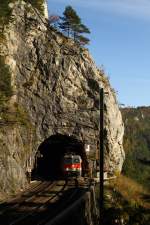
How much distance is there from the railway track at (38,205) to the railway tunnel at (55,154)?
14.1 metres

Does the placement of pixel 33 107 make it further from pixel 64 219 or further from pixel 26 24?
pixel 64 219

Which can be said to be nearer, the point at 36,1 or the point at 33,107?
the point at 33,107

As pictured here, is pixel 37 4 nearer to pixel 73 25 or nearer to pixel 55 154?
pixel 73 25

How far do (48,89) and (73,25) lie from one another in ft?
54.7

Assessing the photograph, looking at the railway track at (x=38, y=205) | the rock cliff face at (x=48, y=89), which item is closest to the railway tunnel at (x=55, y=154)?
the rock cliff face at (x=48, y=89)

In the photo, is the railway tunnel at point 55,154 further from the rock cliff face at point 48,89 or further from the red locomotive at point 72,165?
the red locomotive at point 72,165

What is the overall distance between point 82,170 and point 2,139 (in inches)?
883

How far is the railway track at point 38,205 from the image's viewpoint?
91.8ft

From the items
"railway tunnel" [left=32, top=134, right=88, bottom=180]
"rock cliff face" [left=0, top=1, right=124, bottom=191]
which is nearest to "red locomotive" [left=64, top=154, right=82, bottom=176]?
"rock cliff face" [left=0, top=1, right=124, bottom=191]

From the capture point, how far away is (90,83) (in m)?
64.3

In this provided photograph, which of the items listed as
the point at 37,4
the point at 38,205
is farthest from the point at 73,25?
the point at 38,205

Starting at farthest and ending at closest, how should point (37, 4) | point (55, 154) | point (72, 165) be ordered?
1. point (55, 154)
2. point (37, 4)
3. point (72, 165)

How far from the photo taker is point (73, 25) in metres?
72.4

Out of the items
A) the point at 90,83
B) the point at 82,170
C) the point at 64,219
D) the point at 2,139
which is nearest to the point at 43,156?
the point at 82,170
